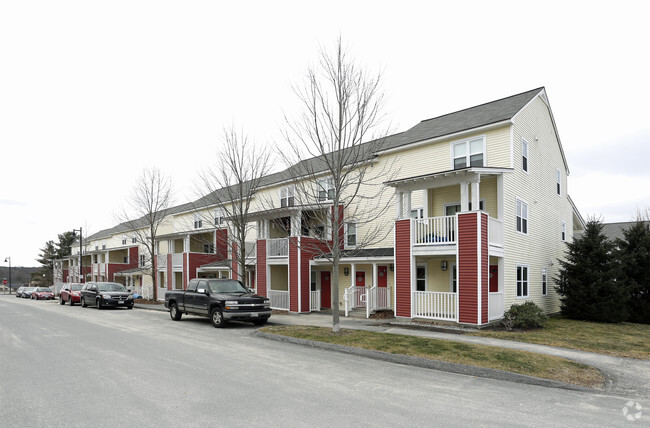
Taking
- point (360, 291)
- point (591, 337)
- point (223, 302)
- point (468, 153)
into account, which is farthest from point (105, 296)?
point (591, 337)

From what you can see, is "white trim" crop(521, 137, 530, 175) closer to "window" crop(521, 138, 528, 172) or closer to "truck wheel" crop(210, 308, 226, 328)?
"window" crop(521, 138, 528, 172)

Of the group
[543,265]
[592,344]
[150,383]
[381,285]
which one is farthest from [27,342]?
[543,265]

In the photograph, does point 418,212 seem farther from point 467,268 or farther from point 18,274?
point 18,274

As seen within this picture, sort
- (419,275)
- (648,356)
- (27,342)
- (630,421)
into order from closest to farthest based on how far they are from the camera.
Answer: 1. (630,421)
2. (648,356)
3. (27,342)
4. (419,275)

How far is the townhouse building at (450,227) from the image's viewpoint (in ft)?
50.6

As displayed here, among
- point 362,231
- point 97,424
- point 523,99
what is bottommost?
point 97,424

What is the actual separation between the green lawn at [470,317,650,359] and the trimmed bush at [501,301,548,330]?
371 mm

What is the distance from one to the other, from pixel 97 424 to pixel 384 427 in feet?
12.0

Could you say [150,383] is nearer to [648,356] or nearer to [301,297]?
[648,356]

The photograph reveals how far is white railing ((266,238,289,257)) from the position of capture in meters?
22.6

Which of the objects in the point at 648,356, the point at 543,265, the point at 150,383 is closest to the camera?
the point at 150,383

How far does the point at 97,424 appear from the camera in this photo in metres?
5.46

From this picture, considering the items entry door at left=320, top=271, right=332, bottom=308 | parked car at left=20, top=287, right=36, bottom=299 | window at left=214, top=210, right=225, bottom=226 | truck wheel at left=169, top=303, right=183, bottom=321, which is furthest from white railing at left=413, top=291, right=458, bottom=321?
parked car at left=20, top=287, right=36, bottom=299

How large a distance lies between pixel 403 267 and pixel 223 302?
7.03m
